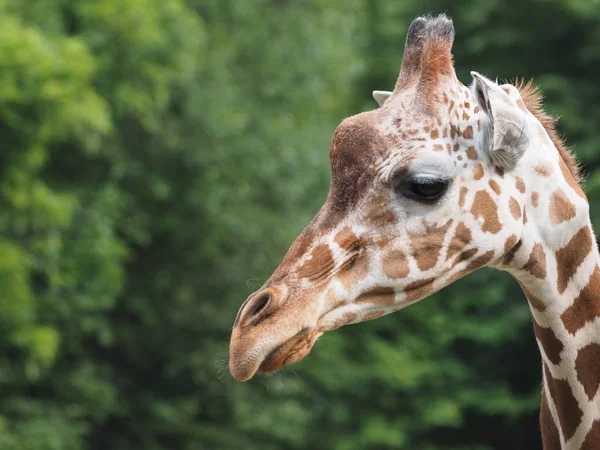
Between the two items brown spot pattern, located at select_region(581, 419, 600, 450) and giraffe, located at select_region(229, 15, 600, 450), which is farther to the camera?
brown spot pattern, located at select_region(581, 419, 600, 450)

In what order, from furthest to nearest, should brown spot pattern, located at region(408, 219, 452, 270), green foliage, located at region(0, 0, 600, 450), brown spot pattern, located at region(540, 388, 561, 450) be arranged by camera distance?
green foliage, located at region(0, 0, 600, 450) < brown spot pattern, located at region(540, 388, 561, 450) < brown spot pattern, located at region(408, 219, 452, 270)

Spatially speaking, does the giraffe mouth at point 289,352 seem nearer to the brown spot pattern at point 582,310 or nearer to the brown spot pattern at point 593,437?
the brown spot pattern at point 582,310

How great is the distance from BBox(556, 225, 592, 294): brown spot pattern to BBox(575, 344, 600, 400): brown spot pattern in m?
0.21

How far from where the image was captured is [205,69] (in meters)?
17.5

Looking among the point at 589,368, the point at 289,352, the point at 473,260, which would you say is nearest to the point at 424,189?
the point at 473,260

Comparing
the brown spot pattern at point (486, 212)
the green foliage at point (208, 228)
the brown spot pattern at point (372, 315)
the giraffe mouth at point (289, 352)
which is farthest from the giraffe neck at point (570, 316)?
the green foliage at point (208, 228)

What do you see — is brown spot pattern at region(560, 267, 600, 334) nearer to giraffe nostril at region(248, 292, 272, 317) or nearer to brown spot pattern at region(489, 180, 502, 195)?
brown spot pattern at region(489, 180, 502, 195)

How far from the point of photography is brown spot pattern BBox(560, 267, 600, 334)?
3.33m

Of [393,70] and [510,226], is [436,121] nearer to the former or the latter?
[510,226]

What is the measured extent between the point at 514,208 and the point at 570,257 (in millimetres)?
269

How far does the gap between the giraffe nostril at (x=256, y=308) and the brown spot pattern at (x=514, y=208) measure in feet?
2.74

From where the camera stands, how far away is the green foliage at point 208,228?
46.8ft

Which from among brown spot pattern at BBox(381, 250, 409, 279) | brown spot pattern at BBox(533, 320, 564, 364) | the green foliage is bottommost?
brown spot pattern at BBox(533, 320, 564, 364)

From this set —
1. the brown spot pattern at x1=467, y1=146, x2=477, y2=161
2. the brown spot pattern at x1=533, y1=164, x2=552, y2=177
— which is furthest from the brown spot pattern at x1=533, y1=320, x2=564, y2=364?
the brown spot pattern at x1=467, y1=146, x2=477, y2=161
